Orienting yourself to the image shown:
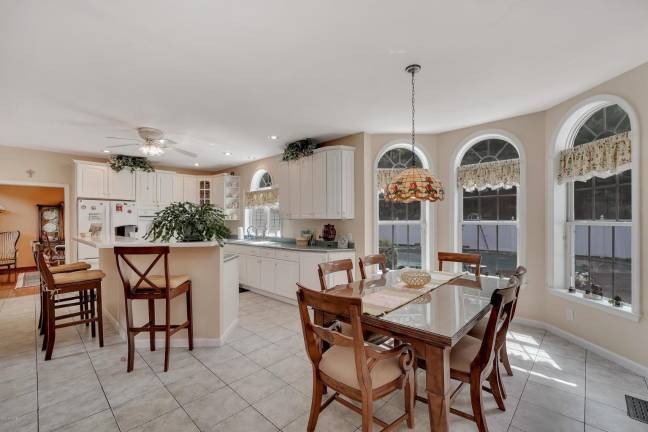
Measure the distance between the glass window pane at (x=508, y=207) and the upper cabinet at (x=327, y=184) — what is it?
2064mm

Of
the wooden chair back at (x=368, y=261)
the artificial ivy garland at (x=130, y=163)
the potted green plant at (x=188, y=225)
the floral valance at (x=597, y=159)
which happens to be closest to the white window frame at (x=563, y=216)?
the floral valance at (x=597, y=159)

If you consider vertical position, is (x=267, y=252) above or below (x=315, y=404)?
above

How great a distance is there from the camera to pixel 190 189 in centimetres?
686

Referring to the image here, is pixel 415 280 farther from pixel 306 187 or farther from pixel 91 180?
pixel 91 180

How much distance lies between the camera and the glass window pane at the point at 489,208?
3.97 meters

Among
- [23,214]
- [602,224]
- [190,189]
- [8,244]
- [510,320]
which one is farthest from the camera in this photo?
[23,214]

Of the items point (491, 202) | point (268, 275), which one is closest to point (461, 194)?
point (491, 202)

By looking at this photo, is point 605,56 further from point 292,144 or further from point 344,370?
point 292,144

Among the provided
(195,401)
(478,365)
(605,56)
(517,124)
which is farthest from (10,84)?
(517,124)

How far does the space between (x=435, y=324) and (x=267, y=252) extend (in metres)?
3.70

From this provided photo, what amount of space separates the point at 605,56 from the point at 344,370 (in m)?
3.19

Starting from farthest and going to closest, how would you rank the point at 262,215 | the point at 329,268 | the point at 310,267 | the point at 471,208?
1. the point at 262,215
2. the point at 310,267
3. the point at 471,208
4. the point at 329,268

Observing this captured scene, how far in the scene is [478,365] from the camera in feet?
5.61

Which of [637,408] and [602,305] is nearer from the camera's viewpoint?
[637,408]
